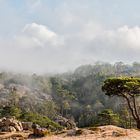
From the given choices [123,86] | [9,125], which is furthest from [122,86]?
[9,125]

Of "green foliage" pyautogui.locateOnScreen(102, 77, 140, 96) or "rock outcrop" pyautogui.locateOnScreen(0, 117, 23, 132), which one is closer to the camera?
"green foliage" pyautogui.locateOnScreen(102, 77, 140, 96)

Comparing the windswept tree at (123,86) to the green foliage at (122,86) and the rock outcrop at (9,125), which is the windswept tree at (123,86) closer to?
the green foliage at (122,86)

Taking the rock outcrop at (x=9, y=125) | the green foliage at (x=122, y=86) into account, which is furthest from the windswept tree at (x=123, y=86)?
the rock outcrop at (x=9, y=125)

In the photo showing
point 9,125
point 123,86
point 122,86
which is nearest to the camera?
point 123,86

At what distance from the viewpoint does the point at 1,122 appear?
94875mm

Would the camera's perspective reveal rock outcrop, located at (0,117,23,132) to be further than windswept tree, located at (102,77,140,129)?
Yes

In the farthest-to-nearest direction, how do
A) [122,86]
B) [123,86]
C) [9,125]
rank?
[9,125], [122,86], [123,86]

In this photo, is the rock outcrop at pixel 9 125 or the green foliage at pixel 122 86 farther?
the rock outcrop at pixel 9 125

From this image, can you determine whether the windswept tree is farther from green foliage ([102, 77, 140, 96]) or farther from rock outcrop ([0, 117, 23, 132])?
rock outcrop ([0, 117, 23, 132])

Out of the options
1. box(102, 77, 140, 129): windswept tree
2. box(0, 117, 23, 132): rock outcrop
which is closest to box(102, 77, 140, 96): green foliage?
box(102, 77, 140, 129): windswept tree

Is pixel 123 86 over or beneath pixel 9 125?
over

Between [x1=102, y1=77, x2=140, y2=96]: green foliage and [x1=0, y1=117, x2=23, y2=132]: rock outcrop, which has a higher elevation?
[x1=102, y1=77, x2=140, y2=96]: green foliage

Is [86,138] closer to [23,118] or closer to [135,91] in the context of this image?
[135,91]

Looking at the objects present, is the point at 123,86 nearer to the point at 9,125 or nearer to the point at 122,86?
the point at 122,86
